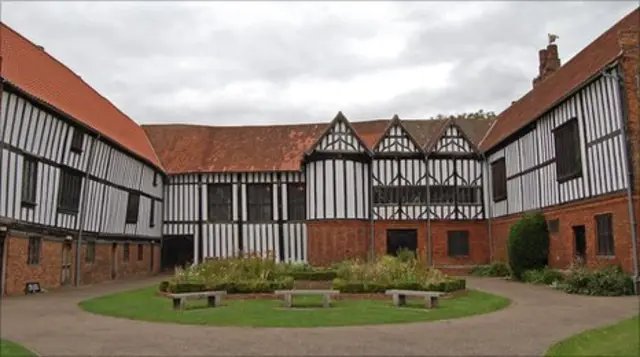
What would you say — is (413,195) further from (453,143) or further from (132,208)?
(132,208)

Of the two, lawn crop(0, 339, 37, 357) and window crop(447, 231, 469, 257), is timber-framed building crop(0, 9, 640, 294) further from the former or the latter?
lawn crop(0, 339, 37, 357)

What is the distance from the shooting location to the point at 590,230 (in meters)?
18.2

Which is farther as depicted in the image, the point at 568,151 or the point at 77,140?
the point at 77,140

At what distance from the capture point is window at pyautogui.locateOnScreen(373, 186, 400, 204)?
92.2ft

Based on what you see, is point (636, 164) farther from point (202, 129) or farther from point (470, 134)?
point (202, 129)

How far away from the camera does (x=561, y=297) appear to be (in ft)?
50.5

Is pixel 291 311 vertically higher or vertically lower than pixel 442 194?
lower

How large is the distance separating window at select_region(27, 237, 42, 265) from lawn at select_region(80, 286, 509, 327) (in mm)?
3725

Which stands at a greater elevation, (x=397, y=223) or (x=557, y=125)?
(x=557, y=125)

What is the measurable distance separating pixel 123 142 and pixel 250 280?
12.0 m

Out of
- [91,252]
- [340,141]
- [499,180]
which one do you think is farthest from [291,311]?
[499,180]

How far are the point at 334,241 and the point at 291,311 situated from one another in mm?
13513

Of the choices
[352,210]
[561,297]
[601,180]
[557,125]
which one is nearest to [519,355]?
[561,297]

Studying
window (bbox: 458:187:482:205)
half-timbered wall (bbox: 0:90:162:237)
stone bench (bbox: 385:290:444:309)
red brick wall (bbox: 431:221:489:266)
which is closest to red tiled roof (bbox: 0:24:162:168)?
half-timbered wall (bbox: 0:90:162:237)
